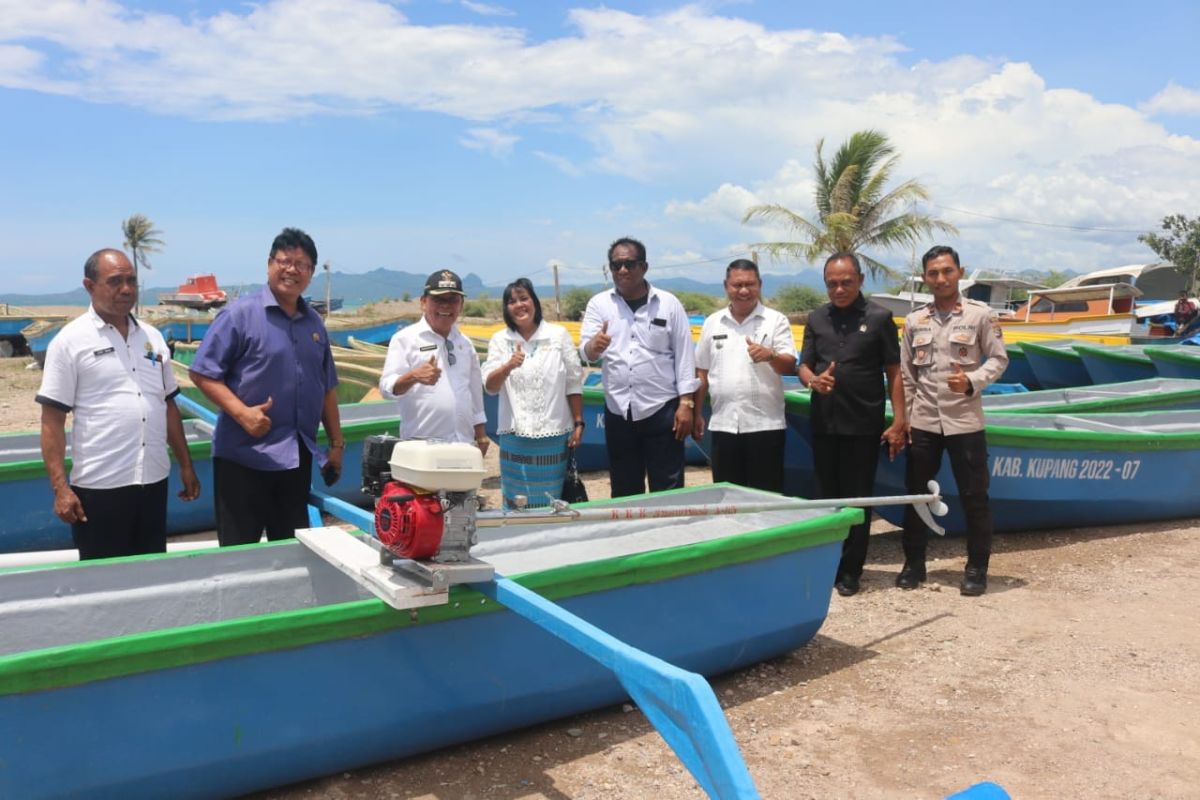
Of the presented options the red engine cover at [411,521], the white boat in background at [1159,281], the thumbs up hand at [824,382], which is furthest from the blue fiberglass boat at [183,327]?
the white boat in background at [1159,281]

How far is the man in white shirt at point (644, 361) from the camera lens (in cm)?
488

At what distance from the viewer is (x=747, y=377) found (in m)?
4.83

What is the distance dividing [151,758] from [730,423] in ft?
10.5

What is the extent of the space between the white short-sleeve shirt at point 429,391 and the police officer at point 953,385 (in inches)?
95.8

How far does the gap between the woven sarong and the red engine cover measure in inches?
83.3

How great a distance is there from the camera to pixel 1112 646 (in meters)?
4.42

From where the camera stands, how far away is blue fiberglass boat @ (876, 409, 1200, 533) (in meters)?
5.88

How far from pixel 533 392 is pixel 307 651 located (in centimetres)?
230

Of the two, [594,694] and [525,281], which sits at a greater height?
[525,281]

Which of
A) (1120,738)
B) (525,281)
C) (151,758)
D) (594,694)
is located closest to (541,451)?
(525,281)

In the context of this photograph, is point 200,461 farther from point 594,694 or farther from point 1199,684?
point 1199,684

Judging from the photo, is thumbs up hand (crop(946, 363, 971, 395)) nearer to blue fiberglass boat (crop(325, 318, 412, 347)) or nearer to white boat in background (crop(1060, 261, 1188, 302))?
blue fiberglass boat (crop(325, 318, 412, 347))

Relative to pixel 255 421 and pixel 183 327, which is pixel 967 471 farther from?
pixel 183 327

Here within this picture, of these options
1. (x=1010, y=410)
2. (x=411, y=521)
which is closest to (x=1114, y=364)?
(x=1010, y=410)
